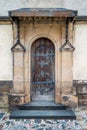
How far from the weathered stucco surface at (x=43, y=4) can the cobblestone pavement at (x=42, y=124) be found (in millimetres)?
4335

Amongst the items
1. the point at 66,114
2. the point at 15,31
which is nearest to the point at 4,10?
the point at 15,31

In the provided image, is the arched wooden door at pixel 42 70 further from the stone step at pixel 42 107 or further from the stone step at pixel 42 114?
the stone step at pixel 42 114

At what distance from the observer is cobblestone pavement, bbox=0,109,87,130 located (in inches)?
252

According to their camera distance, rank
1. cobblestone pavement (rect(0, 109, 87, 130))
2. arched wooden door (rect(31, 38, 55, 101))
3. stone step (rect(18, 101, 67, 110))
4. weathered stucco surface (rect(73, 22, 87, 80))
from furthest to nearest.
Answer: arched wooden door (rect(31, 38, 55, 101)), weathered stucco surface (rect(73, 22, 87, 80)), stone step (rect(18, 101, 67, 110)), cobblestone pavement (rect(0, 109, 87, 130))

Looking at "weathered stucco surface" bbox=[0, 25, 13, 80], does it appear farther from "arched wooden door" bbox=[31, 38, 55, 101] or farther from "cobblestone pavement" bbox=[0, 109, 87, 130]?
"cobblestone pavement" bbox=[0, 109, 87, 130]

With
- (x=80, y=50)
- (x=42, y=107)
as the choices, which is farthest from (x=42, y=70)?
(x=80, y=50)

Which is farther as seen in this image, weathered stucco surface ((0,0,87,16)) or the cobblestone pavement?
weathered stucco surface ((0,0,87,16))

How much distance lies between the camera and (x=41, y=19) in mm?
8367

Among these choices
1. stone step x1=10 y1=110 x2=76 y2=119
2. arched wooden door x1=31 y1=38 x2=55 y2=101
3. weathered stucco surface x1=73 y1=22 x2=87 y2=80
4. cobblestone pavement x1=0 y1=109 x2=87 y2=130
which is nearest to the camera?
cobblestone pavement x1=0 y1=109 x2=87 y2=130

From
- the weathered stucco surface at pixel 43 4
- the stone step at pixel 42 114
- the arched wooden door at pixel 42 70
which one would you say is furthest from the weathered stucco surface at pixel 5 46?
the stone step at pixel 42 114

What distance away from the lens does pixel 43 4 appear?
8.66 metres

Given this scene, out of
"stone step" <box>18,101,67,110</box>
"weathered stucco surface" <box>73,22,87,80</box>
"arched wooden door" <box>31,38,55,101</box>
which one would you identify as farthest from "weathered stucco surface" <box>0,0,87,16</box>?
"stone step" <box>18,101,67,110</box>

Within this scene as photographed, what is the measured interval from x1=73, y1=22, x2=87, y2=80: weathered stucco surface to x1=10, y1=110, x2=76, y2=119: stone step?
168 centimetres

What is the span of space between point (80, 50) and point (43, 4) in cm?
246
